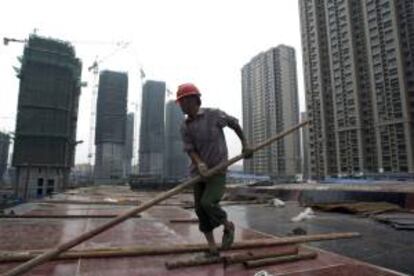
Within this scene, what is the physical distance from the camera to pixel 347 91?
61594 millimetres

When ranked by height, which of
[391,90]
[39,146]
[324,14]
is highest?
[324,14]

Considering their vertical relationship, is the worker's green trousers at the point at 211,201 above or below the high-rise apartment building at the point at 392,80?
below

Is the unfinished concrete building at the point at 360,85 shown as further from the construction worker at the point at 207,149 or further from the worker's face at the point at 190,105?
the worker's face at the point at 190,105

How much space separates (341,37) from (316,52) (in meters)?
5.29

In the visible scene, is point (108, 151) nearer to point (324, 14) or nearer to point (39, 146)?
point (39, 146)

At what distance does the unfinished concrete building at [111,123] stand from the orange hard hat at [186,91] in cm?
9898

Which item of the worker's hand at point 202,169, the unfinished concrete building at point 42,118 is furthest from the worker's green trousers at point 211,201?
the unfinished concrete building at point 42,118

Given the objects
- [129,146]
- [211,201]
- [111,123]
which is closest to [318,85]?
[111,123]

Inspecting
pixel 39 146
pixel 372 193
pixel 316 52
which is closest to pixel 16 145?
pixel 39 146

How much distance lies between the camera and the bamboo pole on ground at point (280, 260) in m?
2.98

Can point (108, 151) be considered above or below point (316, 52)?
→ below

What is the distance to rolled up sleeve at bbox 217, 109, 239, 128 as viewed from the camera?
3480mm

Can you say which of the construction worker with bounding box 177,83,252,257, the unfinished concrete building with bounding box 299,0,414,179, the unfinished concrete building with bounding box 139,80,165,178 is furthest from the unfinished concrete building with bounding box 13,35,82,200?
the construction worker with bounding box 177,83,252,257

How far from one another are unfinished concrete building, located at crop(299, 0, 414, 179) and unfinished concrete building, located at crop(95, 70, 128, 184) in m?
58.7
